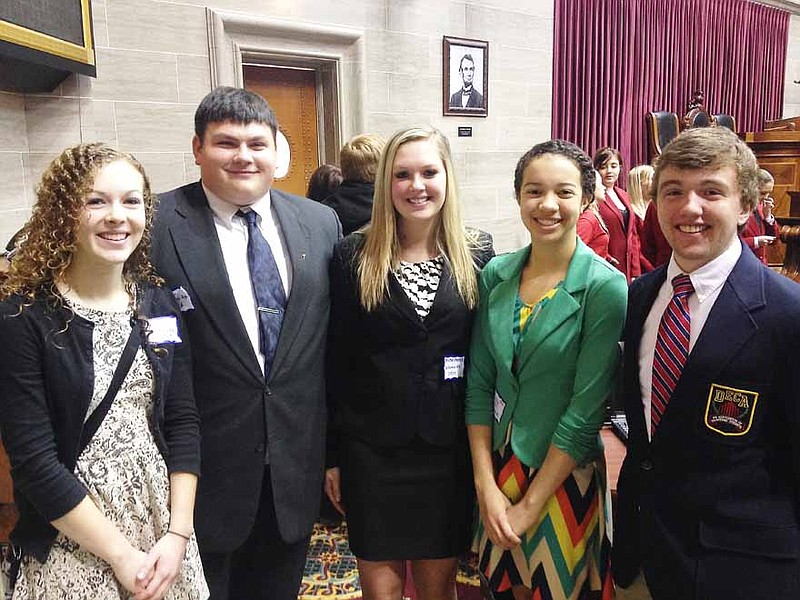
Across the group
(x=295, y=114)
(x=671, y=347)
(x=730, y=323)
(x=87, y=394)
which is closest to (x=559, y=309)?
(x=671, y=347)

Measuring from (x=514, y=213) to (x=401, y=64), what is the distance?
74.0 inches

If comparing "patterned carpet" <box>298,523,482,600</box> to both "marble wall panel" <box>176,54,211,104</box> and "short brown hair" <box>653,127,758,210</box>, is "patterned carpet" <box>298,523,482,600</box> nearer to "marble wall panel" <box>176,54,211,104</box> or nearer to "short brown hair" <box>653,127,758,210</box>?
"short brown hair" <box>653,127,758,210</box>

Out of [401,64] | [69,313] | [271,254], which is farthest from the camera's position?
[401,64]

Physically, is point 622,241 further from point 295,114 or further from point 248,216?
point 248,216

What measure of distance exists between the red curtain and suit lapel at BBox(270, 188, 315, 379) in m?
6.00

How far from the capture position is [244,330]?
162 centimetres

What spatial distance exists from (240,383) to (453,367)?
56 centimetres

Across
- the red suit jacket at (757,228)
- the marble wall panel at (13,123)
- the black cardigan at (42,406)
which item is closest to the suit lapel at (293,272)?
the black cardigan at (42,406)

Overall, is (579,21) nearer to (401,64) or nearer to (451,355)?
(401,64)

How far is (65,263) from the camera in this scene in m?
1.34

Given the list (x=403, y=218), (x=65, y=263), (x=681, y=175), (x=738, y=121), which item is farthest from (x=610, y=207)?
(x=738, y=121)

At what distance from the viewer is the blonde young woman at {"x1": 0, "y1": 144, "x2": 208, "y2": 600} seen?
1280mm

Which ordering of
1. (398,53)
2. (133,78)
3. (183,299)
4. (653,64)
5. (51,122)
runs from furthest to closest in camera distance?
(653,64), (398,53), (133,78), (51,122), (183,299)

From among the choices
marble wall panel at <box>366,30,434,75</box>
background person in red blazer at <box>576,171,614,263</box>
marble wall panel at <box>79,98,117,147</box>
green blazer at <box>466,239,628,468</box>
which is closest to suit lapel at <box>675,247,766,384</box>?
green blazer at <box>466,239,628,468</box>
